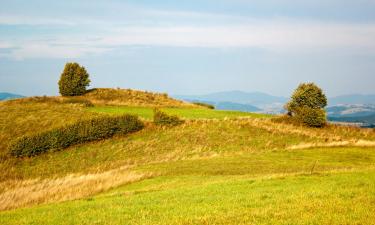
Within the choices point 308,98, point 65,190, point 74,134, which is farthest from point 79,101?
point 65,190

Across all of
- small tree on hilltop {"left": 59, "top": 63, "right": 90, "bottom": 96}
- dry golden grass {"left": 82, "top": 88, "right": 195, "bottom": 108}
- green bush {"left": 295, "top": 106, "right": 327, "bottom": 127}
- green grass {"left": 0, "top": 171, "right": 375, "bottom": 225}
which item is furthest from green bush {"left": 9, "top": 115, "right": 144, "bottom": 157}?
small tree on hilltop {"left": 59, "top": 63, "right": 90, "bottom": 96}

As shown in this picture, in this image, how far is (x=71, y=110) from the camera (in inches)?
2203

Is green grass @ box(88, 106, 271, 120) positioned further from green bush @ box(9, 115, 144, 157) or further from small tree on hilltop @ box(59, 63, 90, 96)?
small tree on hilltop @ box(59, 63, 90, 96)

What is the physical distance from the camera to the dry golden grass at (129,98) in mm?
69625

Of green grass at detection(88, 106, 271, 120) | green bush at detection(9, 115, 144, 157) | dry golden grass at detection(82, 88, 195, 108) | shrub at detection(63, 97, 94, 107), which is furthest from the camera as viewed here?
dry golden grass at detection(82, 88, 195, 108)

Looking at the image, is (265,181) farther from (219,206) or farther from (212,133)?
(212,133)

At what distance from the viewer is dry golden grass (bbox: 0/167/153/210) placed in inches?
999

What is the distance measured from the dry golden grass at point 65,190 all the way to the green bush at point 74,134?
925 cm

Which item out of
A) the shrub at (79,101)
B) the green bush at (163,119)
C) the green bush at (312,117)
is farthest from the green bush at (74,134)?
the green bush at (312,117)

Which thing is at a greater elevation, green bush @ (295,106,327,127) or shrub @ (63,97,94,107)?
shrub @ (63,97,94,107)

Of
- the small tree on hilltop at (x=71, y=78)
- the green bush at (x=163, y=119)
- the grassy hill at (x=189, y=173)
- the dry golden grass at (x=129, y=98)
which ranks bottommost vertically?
the grassy hill at (x=189, y=173)

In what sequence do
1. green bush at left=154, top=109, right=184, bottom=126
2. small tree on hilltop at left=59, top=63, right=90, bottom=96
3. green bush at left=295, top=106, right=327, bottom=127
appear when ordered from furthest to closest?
1. small tree on hilltop at left=59, top=63, right=90, bottom=96
2. green bush at left=295, top=106, right=327, bottom=127
3. green bush at left=154, top=109, right=184, bottom=126

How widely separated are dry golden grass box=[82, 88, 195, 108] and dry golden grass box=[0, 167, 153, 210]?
36.7 metres

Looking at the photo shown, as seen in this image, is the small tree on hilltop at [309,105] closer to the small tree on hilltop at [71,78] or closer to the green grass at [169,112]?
the green grass at [169,112]
